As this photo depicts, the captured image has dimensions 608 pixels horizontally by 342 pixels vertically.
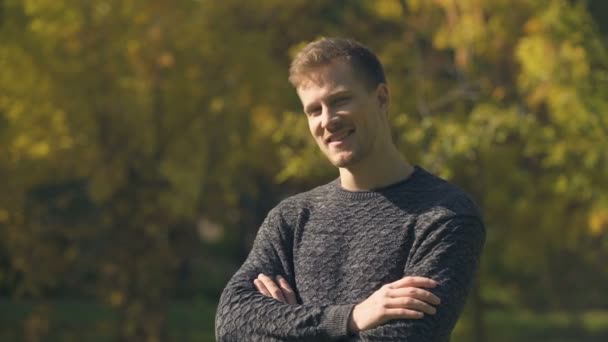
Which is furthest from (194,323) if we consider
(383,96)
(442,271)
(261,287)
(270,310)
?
(442,271)

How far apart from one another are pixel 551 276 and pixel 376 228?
23.4 metres

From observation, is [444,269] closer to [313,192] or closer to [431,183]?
[431,183]

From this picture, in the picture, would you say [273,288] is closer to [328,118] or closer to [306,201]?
[306,201]

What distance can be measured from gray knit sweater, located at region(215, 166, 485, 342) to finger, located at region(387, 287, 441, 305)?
3cm

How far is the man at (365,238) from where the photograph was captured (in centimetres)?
399

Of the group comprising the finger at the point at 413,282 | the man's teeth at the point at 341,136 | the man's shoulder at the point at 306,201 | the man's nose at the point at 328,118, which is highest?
the man's nose at the point at 328,118

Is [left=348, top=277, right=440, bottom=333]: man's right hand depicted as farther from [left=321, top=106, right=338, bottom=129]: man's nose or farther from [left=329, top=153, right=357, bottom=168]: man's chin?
[left=321, top=106, right=338, bottom=129]: man's nose

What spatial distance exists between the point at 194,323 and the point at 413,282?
79.8 feet


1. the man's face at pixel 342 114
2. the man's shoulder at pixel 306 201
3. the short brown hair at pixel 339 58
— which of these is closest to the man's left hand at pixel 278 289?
the man's shoulder at pixel 306 201

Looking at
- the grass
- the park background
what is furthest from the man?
the grass

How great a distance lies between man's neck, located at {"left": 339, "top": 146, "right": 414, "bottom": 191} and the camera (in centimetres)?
414

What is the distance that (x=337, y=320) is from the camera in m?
4.03

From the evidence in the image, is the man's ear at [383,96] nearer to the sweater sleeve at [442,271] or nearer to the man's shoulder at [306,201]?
the man's shoulder at [306,201]

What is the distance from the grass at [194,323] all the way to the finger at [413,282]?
19.0 metres
